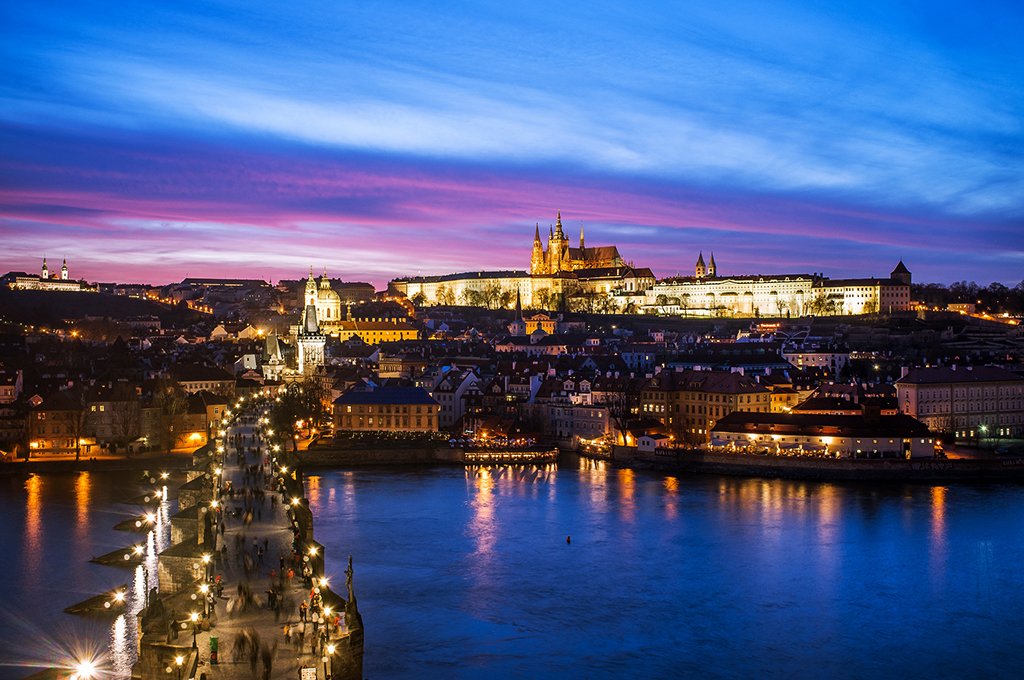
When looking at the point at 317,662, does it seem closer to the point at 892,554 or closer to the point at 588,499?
the point at 892,554

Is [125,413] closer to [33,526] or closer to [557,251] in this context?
[33,526]

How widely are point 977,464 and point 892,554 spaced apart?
30.0ft

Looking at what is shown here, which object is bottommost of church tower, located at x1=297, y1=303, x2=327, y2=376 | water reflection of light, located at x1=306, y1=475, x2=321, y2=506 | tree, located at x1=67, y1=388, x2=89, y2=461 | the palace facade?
water reflection of light, located at x1=306, y1=475, x2=321, y2=506

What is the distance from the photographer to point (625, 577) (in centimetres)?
1522

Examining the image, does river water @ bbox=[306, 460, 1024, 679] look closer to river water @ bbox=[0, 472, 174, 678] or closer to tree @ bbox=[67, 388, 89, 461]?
river water @ bbox=[0, 472, 174, 678]

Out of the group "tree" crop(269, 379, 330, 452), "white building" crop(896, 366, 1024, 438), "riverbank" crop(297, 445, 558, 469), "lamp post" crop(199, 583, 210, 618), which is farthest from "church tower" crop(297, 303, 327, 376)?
"lamp post" crop(199, 583, 210, 618)

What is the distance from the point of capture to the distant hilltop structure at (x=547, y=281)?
85500mm

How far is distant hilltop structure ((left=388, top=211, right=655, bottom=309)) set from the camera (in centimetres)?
8550

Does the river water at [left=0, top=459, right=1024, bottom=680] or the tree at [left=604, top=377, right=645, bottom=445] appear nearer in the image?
the river water at [left=0, top=459, right=1024, bottom=680]

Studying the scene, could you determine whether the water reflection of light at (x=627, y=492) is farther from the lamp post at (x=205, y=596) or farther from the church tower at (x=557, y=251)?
the church tower at (x=557, y=251)

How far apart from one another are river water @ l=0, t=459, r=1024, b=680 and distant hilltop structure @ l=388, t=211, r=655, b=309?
5896 centimetres

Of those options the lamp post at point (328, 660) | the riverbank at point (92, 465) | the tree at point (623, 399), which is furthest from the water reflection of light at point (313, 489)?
the lamp post at point (328, 660)

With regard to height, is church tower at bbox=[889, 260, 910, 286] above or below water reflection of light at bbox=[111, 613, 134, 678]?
above

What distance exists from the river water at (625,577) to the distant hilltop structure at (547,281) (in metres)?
59.0
